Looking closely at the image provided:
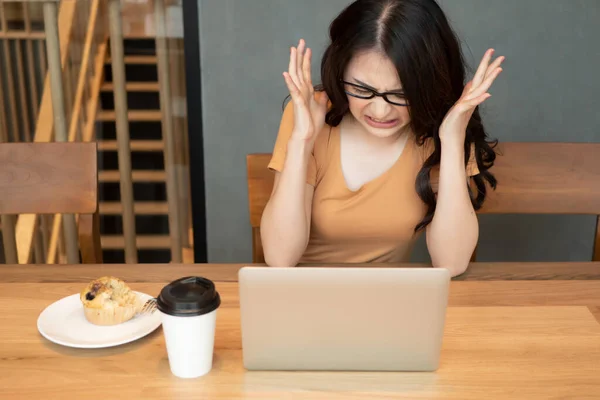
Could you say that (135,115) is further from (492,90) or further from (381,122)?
(381,122)

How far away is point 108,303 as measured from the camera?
919 mm

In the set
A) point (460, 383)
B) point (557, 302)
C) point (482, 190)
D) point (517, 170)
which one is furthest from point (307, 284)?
point (517, 170)

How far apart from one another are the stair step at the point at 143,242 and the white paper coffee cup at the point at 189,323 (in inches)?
75.4

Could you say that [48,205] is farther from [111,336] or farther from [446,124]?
[446,124]

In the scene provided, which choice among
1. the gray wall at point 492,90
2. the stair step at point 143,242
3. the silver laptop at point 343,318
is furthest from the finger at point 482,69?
the stair step at point 143,242

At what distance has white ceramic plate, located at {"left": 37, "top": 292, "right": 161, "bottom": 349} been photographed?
0.88 meters

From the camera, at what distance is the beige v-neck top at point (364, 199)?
4.56 feet

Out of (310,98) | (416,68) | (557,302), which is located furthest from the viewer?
(310,98)

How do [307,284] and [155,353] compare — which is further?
[155,353]

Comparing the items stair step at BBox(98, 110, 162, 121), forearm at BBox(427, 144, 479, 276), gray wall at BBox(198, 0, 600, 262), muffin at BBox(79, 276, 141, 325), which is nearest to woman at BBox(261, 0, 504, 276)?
forearm at BBox(427, 144, 479, 276)

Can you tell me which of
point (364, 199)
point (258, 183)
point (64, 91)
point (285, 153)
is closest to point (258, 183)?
point (258, 183)

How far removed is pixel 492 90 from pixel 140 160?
1.45 metres

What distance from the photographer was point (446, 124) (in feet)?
4.13

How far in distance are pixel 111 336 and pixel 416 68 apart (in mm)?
733
